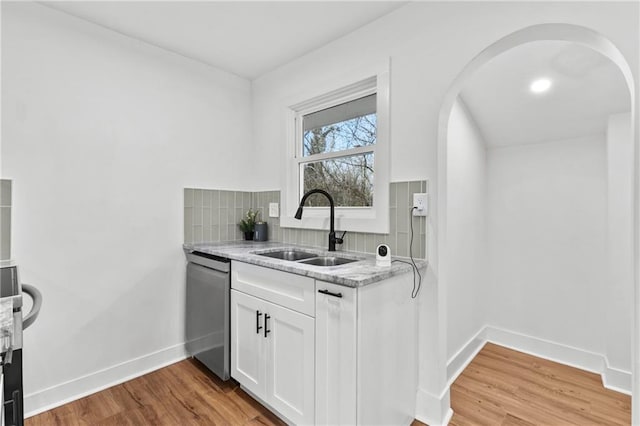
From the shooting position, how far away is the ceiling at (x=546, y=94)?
1831 mm

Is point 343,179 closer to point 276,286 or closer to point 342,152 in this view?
point 342,152

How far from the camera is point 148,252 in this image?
2213 mm

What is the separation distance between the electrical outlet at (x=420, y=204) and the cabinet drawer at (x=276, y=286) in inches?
28.5

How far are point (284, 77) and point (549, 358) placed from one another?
3.13m

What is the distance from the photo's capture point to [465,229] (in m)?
2.33

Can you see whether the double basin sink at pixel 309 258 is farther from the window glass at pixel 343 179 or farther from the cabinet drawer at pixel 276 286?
the window glass at pixel 343 179

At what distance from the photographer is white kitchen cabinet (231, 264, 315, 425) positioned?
1470mm

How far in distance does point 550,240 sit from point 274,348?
7.63ft

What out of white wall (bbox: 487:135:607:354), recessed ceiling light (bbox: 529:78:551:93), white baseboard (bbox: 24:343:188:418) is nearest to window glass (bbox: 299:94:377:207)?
recessed ceiling light (bbox: 529:78:551:93)

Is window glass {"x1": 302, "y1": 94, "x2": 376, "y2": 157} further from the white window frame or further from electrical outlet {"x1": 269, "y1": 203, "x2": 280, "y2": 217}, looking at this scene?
electrical outlet {"x1": 269, "y1": 203, "x2": 280, "y2": 217}

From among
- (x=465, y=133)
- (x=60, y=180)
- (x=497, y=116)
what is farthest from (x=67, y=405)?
(x=497, y=116)

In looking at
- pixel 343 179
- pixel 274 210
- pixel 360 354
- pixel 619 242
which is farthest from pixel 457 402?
pixel 274 210

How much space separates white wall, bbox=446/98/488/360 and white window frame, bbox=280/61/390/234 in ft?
1.60

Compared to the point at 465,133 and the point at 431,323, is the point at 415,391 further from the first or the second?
the point at 465,133
